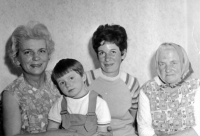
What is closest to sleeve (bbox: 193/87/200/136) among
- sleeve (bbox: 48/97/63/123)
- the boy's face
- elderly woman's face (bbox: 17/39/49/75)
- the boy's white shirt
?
the boy's white shirt

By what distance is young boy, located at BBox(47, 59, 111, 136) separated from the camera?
5.99 feet

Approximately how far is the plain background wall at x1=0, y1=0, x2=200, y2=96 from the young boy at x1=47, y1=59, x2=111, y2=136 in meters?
0.86

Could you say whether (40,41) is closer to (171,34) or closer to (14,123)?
(14,123)

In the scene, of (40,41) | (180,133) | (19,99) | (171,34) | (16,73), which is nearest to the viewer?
(180,133)

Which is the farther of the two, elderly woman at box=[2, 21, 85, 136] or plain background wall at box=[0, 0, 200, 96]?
plain background wall at box=[0, 0, 200, 96]

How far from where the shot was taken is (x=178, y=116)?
6.22ft

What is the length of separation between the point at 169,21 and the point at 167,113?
121cm

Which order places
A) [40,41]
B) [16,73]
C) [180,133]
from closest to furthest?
1. [180,133]
2. [40,41]
3. [16,73]

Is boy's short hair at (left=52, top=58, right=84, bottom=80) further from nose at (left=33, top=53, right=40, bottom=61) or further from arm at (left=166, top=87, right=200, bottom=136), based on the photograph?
arm at (left=166, top=87, right=200, bottom=136)

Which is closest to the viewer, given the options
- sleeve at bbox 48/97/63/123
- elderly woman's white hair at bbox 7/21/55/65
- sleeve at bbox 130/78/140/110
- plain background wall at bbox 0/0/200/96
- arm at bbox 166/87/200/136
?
arm at bbox 166/87/200/136

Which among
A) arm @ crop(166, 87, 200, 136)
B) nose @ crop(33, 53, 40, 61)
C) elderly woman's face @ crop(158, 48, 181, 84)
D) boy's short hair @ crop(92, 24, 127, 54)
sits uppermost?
boy's short hair @ crop(92, 24, 127, 54)

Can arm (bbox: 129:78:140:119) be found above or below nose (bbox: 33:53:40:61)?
below

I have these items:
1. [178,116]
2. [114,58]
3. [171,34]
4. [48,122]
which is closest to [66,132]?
[48,122]

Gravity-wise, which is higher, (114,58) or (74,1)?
(74,1)
